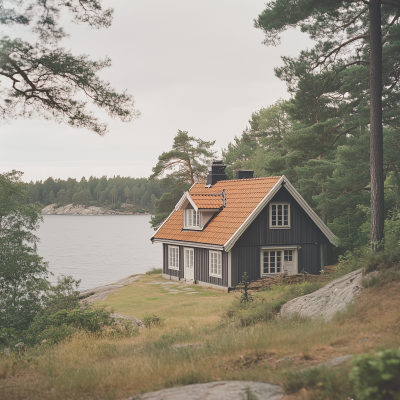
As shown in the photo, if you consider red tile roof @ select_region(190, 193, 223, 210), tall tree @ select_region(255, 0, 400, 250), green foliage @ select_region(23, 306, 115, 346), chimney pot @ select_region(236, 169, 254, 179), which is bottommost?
green foliage @ select_region(23, 306, 115, 346)

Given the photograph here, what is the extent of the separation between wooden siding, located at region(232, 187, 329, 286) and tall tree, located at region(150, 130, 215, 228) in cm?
1909

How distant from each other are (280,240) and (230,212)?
3293mm

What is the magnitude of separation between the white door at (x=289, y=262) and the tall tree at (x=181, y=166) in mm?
19429

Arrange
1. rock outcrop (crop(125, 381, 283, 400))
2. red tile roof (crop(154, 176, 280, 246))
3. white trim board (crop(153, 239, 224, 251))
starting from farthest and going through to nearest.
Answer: red tile roof (crop(154, 176, 280, 246)) → white trim board (crop(153, 239, 224, 251)) → rock outcrop (crop(125, 381, 283, 400))

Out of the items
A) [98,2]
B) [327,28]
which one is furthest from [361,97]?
[98,2]

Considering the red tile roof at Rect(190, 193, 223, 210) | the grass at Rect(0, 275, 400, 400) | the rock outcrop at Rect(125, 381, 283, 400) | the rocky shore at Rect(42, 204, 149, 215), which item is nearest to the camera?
the rock outcrop at Rect(125, 381, 283, 400)

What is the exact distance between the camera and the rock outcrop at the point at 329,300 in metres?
10.7

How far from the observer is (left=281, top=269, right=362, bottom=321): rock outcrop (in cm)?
1067

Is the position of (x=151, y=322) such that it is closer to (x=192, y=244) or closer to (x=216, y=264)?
(x=216, y=264)

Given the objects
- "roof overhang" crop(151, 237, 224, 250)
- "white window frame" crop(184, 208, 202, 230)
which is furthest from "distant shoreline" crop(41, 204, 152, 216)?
"white window frame" crop(184, 208, 202, 230)

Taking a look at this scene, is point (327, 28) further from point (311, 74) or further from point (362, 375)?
point (362, 375)

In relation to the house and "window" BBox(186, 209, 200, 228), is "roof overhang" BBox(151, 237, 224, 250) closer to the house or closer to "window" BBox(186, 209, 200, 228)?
the house

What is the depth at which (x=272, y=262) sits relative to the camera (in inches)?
957

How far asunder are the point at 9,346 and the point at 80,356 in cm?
382
